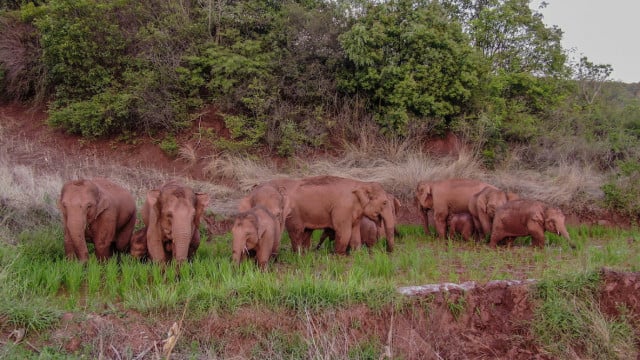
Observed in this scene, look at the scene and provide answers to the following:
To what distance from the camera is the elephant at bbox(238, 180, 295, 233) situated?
9.05 m

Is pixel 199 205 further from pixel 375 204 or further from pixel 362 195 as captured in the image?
pixel 375 204

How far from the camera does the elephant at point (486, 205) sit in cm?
1112

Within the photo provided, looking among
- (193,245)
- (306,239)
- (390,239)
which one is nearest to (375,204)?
(390,239)

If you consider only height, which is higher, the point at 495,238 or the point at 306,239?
the point at 495,238

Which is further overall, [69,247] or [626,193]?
[626,193]

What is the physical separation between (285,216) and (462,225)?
4.54 m

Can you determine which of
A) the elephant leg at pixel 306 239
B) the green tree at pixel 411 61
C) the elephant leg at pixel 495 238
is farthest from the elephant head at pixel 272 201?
the green tree at pixel 411 61

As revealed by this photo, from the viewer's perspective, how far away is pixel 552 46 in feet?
67.3

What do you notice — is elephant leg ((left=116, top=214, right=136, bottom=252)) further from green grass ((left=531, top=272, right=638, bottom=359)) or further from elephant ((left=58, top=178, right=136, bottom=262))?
green grass ((left=531, top=272, right=638, bottom=359))

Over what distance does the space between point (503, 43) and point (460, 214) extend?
10.9 m

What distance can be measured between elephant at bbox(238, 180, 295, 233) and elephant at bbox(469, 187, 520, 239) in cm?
412

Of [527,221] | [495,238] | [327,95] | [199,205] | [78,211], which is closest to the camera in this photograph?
[78,211]

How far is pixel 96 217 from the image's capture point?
8484 mm

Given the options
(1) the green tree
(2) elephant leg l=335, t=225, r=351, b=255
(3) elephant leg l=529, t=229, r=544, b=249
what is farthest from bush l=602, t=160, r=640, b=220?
(2) elephant leg l=335, t=225, r=351, b=255
